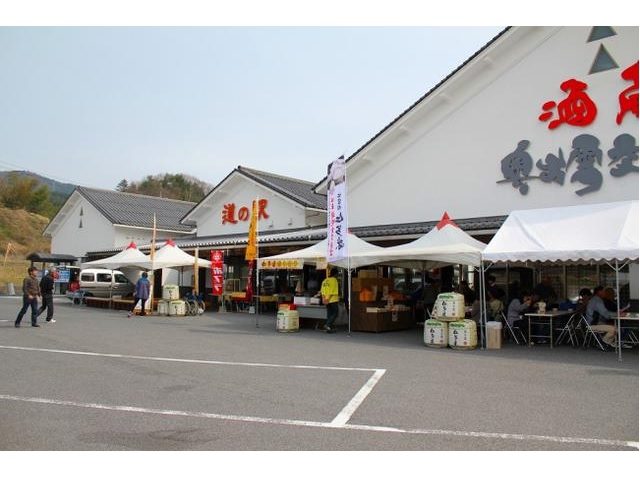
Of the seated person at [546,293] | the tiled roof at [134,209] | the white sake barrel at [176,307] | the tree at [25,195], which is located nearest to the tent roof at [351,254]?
the seated person at [546,293]

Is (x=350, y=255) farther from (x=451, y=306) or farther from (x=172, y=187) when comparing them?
(x=172, y=187)

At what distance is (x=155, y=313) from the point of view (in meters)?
18.2

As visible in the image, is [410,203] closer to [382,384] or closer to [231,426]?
[382,384]

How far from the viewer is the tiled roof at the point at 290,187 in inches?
829

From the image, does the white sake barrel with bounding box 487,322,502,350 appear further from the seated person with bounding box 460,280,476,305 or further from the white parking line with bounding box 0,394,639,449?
the white parking line with bounding box 0,394,639,449

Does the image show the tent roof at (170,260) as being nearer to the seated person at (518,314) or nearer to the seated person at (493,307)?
the seated person at (493,307)

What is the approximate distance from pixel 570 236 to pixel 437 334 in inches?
118

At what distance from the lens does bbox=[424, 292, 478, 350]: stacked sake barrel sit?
10.1 m

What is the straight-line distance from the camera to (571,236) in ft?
32.0

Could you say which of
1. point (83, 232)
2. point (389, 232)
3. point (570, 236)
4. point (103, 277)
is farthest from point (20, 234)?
point (570, 236)

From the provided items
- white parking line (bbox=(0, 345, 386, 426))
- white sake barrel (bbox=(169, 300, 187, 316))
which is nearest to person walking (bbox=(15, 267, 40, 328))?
white parking line (bbox=(0, 345, 386, 426))

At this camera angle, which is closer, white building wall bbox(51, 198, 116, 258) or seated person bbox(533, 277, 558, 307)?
seated person bbox(533, 277, 558, 307)

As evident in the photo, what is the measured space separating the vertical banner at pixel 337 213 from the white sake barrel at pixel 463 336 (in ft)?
10.4

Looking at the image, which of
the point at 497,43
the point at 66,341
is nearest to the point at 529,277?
the point at 497,43
